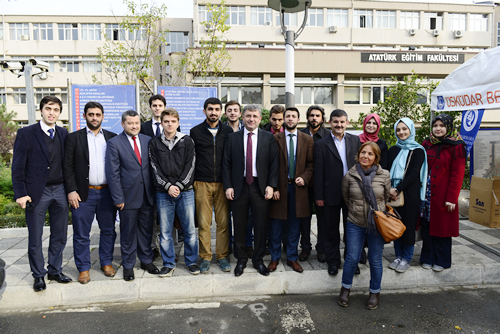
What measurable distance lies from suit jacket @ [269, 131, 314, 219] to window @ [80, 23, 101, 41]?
136 ft

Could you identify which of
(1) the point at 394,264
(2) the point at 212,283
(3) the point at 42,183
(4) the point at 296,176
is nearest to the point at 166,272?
(2) the point at 212,283

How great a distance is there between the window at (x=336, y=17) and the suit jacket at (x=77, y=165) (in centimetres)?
3677

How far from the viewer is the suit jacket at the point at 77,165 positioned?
162 inches

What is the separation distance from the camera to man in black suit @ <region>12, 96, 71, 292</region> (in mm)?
3900

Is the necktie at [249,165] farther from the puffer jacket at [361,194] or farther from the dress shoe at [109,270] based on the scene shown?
the dress shoe at [109,270]

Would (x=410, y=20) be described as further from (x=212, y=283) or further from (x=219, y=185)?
(x=212, y=283)

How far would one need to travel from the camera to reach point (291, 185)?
457 cm

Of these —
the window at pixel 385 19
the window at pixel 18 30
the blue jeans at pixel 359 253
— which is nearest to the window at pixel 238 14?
the window at pixel 385 19

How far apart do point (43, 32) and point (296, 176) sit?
150ft

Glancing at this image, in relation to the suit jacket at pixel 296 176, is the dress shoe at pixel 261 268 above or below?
below

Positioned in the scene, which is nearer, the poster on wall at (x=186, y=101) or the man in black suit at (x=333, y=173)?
the man in black suit at (x=333, y=173)

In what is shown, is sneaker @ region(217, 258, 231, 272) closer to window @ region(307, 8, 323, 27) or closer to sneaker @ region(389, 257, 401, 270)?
sneaker @ region(389, 257, 401, 270)

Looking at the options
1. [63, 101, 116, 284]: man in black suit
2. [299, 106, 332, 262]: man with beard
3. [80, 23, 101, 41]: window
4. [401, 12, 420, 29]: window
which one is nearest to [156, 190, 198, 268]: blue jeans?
[63, 101, 116, 284]: man in black suit

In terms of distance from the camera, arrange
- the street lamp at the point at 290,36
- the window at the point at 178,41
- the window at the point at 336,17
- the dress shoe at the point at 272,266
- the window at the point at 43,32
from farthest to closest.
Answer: the window at the point at 43,32 < the window at the point at 178,41 < the window at the point at 336,17 < the street lamp at the point at 290,36 < the dress shoe at the point at 272,266
